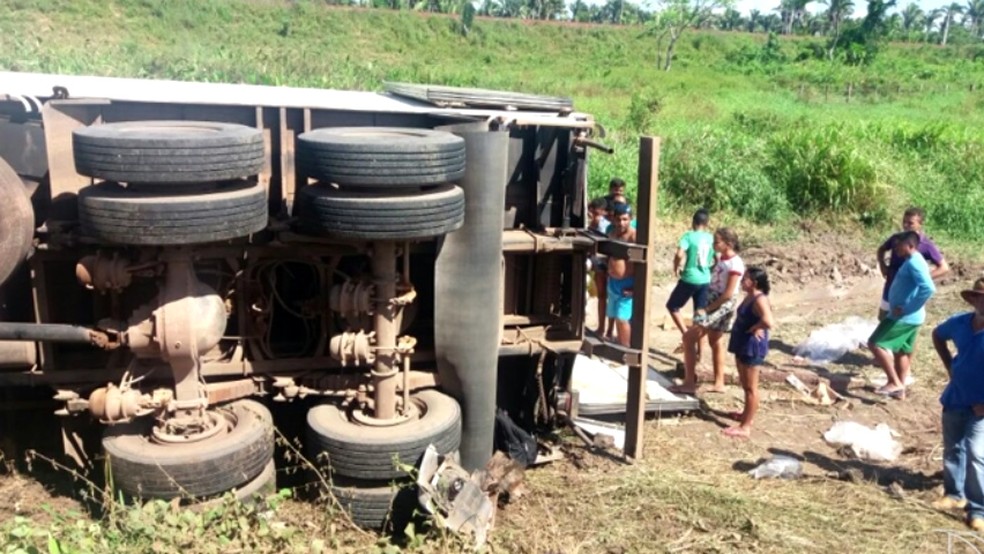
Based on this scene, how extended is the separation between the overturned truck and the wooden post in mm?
147

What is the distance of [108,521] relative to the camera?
4.52m

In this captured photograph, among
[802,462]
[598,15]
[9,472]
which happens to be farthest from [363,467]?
[598,15]

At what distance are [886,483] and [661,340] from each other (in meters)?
3.71

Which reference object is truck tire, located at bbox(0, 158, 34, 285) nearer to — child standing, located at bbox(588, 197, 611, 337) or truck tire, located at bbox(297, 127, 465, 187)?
truck tire, located at bbox(297, 127, 465, 187)

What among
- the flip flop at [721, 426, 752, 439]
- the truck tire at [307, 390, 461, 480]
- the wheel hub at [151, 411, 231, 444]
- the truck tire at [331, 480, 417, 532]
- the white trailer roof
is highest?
the white trailer roof

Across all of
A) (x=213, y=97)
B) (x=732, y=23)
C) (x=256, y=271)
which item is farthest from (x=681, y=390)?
(x=732, y=23)

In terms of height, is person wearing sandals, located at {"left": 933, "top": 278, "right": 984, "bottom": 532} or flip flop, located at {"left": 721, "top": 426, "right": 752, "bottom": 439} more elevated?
person wearing sandals, located at {"left": 933, "top": 278, "right": 984, "bottom": 532}

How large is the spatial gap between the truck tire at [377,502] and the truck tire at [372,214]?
1447mm

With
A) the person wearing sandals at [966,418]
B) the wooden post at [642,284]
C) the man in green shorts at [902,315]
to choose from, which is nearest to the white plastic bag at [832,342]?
the man in green shorts at [902,315]

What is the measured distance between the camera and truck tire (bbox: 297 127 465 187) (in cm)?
456

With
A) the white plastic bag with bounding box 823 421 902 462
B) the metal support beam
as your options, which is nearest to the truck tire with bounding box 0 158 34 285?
the metal support beam

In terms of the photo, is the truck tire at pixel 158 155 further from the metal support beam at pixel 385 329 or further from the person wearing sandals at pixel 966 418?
the person wearing sandals at pixel 966 418

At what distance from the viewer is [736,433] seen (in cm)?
722

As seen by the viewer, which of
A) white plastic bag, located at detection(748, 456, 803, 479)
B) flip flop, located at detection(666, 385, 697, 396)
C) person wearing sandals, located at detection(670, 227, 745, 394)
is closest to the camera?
white plastic bag, located at detection(748, 456, 803, 479)
